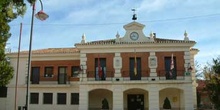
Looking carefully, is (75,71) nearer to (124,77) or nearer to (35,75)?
(35,75)

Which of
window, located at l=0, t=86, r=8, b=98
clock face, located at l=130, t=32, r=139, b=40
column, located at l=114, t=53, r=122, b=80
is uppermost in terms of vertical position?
clock face, located at l=130, t=32, r=139, b=40

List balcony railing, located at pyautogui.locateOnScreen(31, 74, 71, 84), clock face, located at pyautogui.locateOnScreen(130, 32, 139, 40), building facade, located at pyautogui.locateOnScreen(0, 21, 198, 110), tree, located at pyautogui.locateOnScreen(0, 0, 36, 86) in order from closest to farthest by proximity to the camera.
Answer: tree, located at pyautogui.locateOnScreen(0, 0, 36, 86) → building facade, located at pyautogui.locateOnScreen(0, 21, 198, 110) → clock face, located at pyautogui.locateOnScreen(130, 32, 139, 40) → balcony railing, located at pyautogui.locateOnScreen(31, 74, 71, 84)

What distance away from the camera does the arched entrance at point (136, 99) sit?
30750mm

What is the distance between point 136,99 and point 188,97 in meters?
5.36

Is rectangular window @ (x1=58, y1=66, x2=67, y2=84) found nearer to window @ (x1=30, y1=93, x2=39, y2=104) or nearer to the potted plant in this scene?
window @ (x1=30, y1=93, x2=39, y2=104)

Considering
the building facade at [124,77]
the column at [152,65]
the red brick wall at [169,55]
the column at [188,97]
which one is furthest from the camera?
the red brick wall at [169,55]

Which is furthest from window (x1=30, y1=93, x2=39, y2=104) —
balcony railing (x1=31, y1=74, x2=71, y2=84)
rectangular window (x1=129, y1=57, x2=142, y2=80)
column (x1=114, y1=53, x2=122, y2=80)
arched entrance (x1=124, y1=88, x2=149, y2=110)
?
rectangular window (x1=129, y1=57, x2=142, y2=80)

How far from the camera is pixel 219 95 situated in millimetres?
24203

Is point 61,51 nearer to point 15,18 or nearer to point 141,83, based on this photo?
point 141,83

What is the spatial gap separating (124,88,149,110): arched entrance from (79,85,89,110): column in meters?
4.12

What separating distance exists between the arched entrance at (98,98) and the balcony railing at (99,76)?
6.52 ft

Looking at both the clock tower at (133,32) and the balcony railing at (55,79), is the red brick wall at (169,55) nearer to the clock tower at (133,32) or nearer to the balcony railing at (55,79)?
the clock tower at (133,32)

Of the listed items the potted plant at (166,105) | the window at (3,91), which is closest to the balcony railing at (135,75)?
the potted plant at (166,105)

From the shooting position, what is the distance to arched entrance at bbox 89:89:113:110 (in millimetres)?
31053
